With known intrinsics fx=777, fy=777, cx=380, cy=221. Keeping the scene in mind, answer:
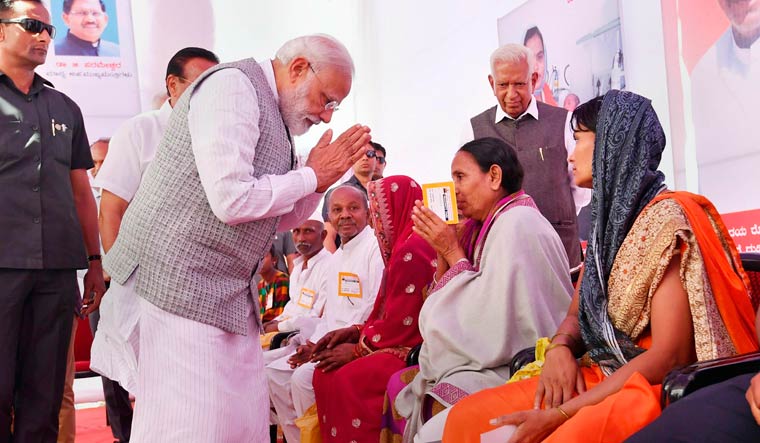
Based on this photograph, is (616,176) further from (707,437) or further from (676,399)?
(707,437)

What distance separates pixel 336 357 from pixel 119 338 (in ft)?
3.24

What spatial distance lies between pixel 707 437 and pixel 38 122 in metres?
2.46

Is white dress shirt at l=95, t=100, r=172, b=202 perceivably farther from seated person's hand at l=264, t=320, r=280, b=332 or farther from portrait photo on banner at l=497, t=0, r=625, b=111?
portrait photo on banner at l=497, t=0, r=625, b=111

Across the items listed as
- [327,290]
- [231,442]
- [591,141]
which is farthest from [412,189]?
[231,442]

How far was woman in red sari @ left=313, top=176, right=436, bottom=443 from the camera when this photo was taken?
303cm

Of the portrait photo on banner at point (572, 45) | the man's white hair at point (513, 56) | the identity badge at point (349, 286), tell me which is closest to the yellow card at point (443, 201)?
the identity badge at point (349, 286)

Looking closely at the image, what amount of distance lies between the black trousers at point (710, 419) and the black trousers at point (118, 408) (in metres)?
3.22

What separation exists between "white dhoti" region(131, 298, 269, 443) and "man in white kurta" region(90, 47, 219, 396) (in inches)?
15.6

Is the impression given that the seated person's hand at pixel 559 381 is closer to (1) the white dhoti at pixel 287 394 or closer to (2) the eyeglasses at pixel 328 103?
(2) the eyeglasses at pixel 328 103

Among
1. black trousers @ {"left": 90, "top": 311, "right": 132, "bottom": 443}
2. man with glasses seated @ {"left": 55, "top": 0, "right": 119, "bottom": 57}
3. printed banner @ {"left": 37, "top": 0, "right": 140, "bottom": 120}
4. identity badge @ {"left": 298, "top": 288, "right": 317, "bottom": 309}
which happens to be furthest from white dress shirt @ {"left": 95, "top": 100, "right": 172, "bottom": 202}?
man with glasses seated @ {"left": 55, "top": 0, "right": 119, "bottom": 57}

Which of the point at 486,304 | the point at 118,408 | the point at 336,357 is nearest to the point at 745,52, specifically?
the point at 486,304

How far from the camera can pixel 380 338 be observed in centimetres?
320

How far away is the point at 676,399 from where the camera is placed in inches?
60.4

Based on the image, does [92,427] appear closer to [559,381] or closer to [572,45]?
[572,45]
